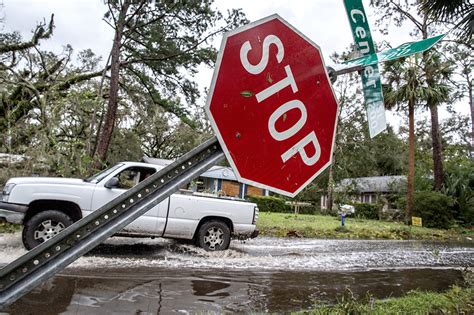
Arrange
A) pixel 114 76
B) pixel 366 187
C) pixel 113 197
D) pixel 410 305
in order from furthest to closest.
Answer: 1. pixel 366 187
2. pixel 114 76
3. pixel 113 197
4. pixel 410 305

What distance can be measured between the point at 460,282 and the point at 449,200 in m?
16.8

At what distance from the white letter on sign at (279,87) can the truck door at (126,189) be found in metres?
6.36

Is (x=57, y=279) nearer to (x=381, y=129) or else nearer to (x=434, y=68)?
(x=381, y=129)

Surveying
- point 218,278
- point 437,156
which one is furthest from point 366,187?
point 218,278

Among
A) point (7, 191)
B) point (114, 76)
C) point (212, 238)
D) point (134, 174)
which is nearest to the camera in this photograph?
point (7, 191)

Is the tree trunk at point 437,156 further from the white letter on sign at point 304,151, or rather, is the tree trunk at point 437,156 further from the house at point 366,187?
the white letter on sign at point 304,151

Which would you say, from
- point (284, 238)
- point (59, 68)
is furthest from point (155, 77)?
point (284, 238)

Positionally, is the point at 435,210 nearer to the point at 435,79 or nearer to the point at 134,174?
the point at 435,79

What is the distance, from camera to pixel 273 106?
58.3 inches

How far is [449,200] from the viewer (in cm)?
2120

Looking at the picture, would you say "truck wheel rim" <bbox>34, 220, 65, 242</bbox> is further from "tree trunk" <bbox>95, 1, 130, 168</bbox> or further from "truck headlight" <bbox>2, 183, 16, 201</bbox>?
"tree trunk" <bbox>95, 1, 130, 168</bbox>

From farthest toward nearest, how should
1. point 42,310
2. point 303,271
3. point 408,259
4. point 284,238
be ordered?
point 284,238 < point 408,259 < point 303,271 < point 42,310

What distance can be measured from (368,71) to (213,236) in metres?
6.84

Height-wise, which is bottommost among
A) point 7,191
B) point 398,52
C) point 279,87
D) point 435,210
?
point 7,191
